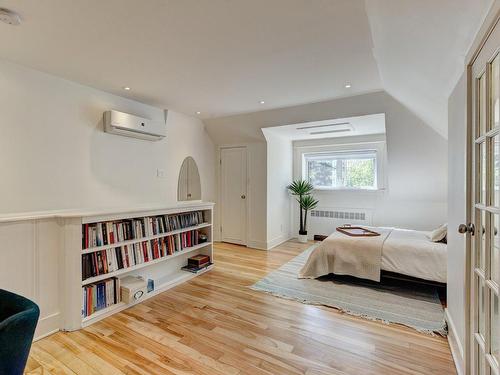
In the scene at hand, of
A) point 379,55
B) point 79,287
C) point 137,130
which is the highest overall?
point 379,55

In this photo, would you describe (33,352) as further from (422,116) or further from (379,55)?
(422,116)

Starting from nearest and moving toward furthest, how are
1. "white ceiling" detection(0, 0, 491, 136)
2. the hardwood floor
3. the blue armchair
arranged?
1. the blue armchair
2. "white ceiling" detection(0, 0, 491, 136)
3. the hardwood floor

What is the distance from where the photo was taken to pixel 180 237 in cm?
324

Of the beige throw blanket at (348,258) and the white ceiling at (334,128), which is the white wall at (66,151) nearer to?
the white ceiling at (334,128)

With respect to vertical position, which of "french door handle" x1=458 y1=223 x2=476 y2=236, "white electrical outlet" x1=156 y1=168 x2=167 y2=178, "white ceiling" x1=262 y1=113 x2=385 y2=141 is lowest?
"french door handle" x1=458 y1=223 x2=476 y2=236

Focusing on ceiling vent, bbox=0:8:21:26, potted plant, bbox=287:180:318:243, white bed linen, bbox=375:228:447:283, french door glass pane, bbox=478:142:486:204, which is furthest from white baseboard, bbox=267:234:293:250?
ceiling vent, bbox=0:8:21:26

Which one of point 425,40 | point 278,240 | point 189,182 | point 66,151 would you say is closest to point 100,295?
point 66,151

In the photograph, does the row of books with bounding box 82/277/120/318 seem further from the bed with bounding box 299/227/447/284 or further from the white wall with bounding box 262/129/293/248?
the white wall with bounding box 262/129/293/248

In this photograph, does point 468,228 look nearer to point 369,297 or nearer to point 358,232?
point 369,297

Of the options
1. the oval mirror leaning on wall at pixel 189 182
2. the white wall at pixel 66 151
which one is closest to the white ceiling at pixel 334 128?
the oval mirror leaning on wall at pixel 189 182

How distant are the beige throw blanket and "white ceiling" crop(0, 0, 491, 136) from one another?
1.61 m

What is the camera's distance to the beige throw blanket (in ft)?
9.79

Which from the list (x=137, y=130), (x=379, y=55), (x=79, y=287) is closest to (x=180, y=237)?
(x=79, y=287)

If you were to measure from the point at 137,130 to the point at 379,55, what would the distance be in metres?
2.77
